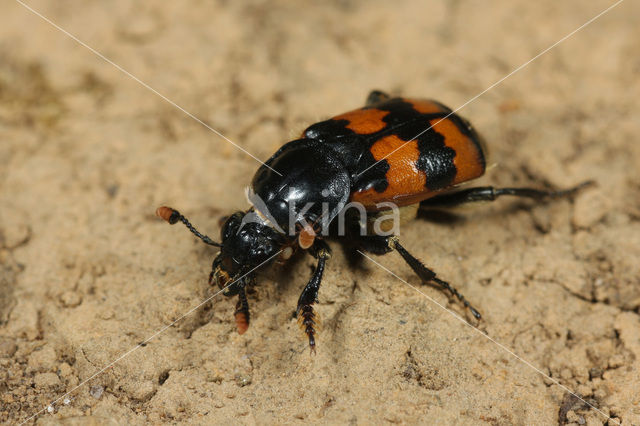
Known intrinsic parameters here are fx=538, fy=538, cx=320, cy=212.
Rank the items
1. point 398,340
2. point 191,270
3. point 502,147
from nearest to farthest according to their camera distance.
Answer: point 398,340 < point 191,270 < point 502,147

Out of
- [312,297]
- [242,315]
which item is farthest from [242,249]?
[312,297]

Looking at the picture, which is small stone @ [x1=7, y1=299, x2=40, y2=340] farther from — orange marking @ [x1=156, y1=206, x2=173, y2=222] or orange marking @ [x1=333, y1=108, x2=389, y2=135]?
orange marking @ [x1=333, y1=108, x2=389, y2=135]

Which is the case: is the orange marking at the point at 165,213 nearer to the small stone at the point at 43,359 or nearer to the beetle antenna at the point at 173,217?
the beetle antenna at the point at 173,217

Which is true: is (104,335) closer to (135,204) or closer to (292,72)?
(135,204)

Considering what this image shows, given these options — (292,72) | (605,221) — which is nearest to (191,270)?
(292,72)

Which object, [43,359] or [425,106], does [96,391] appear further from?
[425,106]

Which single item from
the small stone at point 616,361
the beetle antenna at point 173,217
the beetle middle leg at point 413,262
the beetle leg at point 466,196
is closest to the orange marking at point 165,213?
the beetle antenna at point 173,217

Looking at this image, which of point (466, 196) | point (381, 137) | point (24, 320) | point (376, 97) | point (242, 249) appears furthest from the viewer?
point (376, 97)
